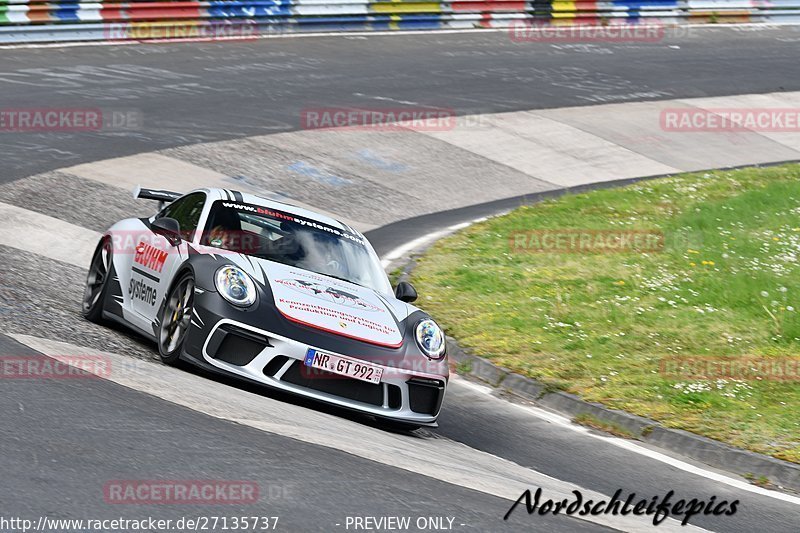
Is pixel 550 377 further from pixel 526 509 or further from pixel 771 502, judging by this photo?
pixel 526 509

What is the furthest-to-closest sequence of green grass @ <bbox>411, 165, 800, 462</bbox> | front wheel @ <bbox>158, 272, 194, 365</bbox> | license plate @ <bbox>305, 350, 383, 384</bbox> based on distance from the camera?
green grass @ <bbox>411, 165, 800, 462</bbox>
front wheel @ <bbox>158, 272, 194, 365</bbox>
license plate @ <bbox>305, 350, 383, 384</bbox>

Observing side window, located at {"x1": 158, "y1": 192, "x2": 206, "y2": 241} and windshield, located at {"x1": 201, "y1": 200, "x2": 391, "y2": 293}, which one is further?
side window, located at {"x1": 158, "y1": 192, "x2": 206, "y2": 241}

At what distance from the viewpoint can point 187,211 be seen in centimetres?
965

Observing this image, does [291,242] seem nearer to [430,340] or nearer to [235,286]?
[235,286]

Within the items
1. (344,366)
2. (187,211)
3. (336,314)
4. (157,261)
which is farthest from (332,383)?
(187,211)

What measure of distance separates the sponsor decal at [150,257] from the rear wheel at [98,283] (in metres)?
0.42

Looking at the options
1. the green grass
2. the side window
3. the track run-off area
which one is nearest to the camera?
the track run-off area

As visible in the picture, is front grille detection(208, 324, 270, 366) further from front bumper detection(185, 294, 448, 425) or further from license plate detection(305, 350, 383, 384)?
license plate detection(305, 350, 383, 384)

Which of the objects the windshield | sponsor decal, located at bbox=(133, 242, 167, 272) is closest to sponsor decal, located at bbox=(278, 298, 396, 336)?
the windshield

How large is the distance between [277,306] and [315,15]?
60.5 feet

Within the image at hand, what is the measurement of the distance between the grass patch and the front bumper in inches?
63.4

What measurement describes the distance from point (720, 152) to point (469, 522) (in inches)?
691

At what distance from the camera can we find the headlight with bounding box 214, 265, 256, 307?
26.2 feet

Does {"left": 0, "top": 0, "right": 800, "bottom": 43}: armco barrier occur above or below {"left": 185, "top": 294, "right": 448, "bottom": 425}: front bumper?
above
